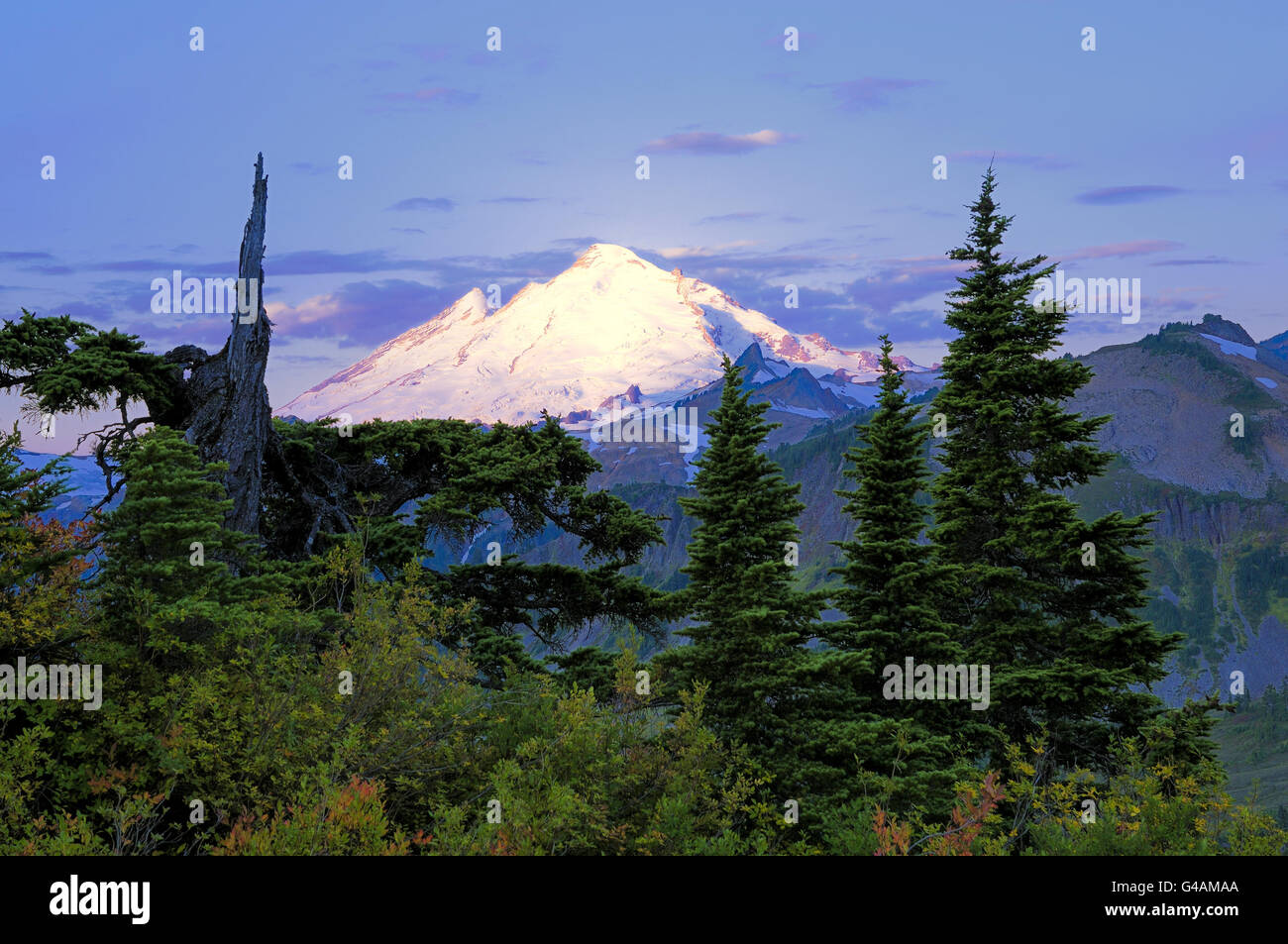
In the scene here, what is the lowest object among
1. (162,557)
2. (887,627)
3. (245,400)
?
Answer: (887,627)

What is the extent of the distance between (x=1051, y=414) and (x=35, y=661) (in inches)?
1036

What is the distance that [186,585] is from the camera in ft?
51.2

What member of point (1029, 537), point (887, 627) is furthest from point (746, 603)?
point (1029, 537)

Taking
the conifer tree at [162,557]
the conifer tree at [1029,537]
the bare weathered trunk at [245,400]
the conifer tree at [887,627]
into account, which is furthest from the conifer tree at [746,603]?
the bare weathered trunk at [245,400]

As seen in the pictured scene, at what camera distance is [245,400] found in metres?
25.0

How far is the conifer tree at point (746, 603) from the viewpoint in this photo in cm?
2353

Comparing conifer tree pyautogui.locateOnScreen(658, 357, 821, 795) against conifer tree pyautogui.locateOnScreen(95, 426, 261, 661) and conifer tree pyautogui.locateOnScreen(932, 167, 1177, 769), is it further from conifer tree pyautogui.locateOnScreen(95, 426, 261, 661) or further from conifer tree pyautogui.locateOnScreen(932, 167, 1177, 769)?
conifer tree pyautogui.locateOnScreen(95, 426, 261, 661)

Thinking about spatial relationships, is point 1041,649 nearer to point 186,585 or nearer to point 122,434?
point 186,585

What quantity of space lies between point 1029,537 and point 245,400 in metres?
21.7

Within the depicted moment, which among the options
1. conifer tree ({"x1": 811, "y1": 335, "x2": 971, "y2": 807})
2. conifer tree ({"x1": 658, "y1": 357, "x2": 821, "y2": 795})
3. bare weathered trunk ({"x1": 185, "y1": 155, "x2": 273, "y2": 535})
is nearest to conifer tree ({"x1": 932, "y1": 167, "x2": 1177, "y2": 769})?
conifer tree ({"x1": 811, "y1": 335, "x2": 971, "y2": 807})

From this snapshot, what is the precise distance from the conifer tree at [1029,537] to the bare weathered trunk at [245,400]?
1922 centimetres

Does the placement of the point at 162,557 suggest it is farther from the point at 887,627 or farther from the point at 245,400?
the point at 887,627
